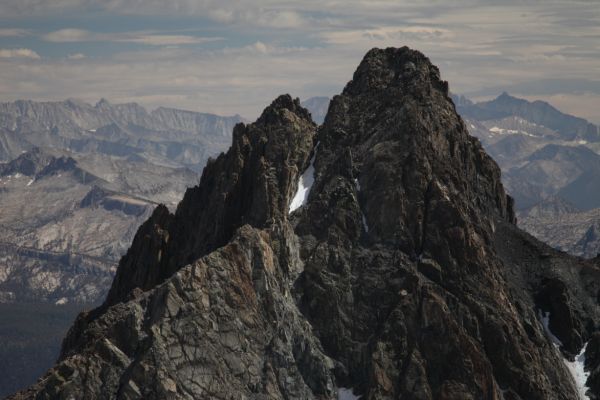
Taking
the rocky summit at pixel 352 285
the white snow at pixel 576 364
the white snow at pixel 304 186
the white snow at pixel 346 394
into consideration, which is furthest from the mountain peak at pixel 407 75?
the white snow at pixel 346 394

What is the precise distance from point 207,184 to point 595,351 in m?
80.7

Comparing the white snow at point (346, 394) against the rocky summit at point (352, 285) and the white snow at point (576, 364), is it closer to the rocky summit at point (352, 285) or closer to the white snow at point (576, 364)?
the rocky summit at point (352, 285)

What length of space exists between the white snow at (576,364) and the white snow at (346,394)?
39.4 metres

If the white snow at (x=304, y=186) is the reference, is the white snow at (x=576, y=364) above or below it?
below

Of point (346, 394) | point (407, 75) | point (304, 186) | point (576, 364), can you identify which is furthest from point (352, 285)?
point (407, 75)

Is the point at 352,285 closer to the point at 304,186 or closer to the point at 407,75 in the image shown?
the point at 304,186

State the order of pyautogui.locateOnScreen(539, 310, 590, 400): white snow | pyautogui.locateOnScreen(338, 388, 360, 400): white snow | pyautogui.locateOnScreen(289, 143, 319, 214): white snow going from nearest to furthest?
pyautogui.locateOnScreen(338, 388, 360, 400): white snow < pyautogui.locateOnScreen(539, 310, 590, 400): white snow < pyautogui.locateOnScreen(289, 143, 319, 214): white snow

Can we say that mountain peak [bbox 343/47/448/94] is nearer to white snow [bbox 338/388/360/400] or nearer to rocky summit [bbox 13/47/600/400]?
rocky summit [bbox 13/47/600/400]

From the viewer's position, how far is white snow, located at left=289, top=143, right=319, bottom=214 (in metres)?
176

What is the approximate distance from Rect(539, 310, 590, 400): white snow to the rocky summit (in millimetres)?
325

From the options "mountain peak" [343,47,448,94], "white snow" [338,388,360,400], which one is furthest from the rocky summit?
"mountain peak" [343,47,448,94]

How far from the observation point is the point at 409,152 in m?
161

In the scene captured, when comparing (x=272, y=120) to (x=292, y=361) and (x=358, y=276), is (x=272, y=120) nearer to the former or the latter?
(x=358, y=276)

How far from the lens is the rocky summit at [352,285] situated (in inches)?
5128
